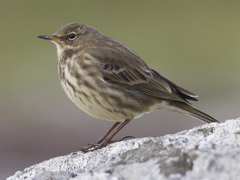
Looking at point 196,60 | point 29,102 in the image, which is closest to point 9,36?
point 29,102

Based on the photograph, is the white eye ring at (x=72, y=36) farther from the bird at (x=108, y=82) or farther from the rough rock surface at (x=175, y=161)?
the rough rock surface at (x=175, y=161)

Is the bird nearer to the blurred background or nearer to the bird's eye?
the bird's eye

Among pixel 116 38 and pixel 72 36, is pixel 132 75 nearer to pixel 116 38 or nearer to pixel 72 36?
pixel 72 36

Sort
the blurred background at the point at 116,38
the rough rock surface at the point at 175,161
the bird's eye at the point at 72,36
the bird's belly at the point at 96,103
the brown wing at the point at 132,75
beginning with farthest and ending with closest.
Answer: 1. the blurred background at the point at 116,38
2. the bird's eye at the point at 72,36
3. the brown wing at the point at 132,75
4. the bird's belly at the point at 96,103
5. the rough rock surface at the point at 175,161

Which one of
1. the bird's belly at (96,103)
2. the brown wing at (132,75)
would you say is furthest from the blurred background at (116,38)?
the brown wing at (132,75)

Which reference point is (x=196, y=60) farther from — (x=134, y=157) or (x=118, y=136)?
(x=134, y=157)

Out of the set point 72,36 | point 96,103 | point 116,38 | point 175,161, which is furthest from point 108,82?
point 116,38
